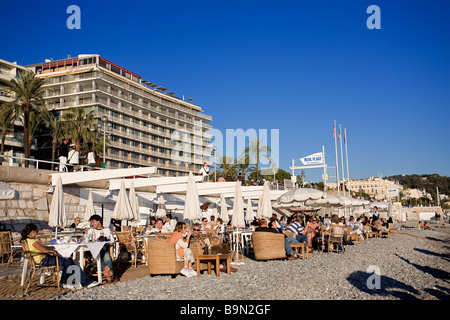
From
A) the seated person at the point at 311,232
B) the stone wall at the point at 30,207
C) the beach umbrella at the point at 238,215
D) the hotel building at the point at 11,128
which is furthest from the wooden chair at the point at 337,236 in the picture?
the hotel building at the point at 11,128

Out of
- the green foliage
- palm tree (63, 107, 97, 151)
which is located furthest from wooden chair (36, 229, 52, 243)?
the green foliage

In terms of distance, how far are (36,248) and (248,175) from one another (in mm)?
48217

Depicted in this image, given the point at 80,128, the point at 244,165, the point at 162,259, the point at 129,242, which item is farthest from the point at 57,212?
the point at 244,165

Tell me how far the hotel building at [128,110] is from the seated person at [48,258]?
1899 inches

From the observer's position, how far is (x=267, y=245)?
9828mm

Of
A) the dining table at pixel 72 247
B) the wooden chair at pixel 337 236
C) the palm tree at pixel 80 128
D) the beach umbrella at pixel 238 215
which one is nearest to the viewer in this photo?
the dining table at pixel 72 247

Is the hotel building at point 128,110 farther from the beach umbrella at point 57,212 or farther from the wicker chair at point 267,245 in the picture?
the wicker chair at point 267,245

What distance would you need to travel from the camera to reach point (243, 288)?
6.41 metres

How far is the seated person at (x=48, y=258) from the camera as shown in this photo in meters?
6.46

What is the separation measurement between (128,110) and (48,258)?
57996mm

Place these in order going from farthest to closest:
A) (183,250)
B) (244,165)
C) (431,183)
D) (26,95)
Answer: (431,183) < (244,165) < (26,95) < (183,250)

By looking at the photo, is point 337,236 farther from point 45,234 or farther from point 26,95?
point 26,95

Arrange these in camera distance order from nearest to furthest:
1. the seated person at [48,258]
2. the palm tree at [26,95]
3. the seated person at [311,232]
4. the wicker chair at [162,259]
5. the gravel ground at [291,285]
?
the gravel ground at [291,285] → the seated person at [48,258] → the wicker chair at [162,259] → the seated person at [311,232] → the palm tree at [26,95]
